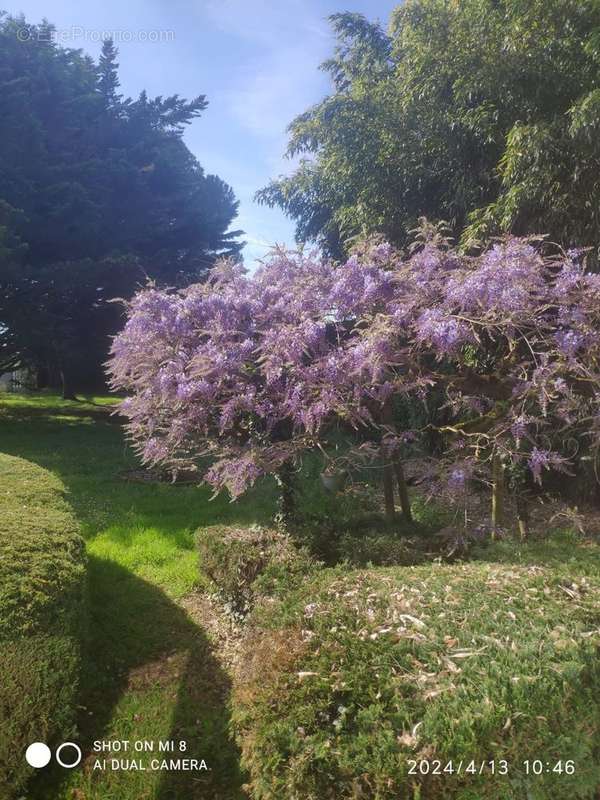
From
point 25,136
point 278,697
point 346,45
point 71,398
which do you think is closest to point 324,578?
point 278,697

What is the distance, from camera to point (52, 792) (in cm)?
221

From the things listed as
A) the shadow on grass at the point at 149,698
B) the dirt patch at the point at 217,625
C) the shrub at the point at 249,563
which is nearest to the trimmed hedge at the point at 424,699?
the shadow on grass at the point at 149,698

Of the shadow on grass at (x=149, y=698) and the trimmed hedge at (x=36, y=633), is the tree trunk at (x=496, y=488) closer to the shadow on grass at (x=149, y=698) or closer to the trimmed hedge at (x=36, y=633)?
the shadow on grass at (x=149, y=698)

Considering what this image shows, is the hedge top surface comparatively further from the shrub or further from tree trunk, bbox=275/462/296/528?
tree trunk, bbox=275/462/296/528

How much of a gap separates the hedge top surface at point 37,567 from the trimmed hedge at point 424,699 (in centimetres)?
97

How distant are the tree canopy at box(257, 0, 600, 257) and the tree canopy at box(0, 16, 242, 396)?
6.08 meters

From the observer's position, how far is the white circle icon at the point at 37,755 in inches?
77.7

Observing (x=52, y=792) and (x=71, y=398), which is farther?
(x=71, y=398)

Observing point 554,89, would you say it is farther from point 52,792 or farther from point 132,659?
point 52,792

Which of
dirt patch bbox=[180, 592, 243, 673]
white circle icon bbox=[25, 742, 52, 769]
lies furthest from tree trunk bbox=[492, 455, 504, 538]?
white circle icon bbox=[25, 742, 52, 769]

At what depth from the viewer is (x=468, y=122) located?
5.98 m

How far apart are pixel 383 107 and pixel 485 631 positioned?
6686 mm

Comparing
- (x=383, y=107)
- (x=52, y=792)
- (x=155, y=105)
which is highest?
(x=155, y=105)

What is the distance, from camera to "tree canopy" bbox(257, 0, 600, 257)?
17.5 ft
